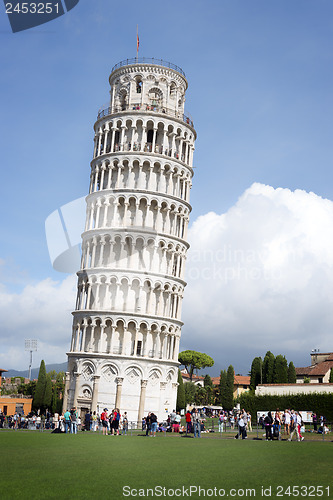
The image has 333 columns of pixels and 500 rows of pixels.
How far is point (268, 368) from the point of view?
9662 cm

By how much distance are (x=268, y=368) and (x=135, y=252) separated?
4646cm

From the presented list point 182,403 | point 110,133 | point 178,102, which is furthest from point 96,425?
point 182,403

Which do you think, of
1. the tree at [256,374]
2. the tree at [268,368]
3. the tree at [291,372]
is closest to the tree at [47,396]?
the tree at [256,374]

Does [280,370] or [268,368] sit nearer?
[280,370]

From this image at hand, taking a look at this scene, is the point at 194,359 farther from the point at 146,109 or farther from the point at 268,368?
the point at 146,109

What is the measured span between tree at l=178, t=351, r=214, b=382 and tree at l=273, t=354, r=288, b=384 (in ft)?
119

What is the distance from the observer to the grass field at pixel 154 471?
12.7 meters

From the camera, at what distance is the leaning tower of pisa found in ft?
194

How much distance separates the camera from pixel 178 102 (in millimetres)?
70375

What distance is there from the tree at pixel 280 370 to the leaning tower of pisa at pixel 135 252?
3638 centimetres

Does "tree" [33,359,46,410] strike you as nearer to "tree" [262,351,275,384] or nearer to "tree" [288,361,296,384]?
"tree" [262,351,275,384]

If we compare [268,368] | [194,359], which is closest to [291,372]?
[268,368]

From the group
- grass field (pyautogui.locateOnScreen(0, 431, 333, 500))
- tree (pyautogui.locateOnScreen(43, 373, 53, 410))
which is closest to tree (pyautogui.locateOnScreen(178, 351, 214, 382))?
tree (pyautogui.locateOnScreen(43, 373, 53, 410))

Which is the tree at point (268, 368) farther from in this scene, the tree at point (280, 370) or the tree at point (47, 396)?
the tree at point (47, 396)
